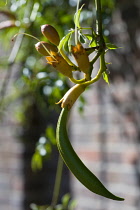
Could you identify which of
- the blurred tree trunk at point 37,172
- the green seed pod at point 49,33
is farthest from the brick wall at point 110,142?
the green seed pod at point 49,33

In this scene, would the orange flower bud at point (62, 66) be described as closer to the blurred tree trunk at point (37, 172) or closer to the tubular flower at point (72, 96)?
the tubular flower at point (72, 96)

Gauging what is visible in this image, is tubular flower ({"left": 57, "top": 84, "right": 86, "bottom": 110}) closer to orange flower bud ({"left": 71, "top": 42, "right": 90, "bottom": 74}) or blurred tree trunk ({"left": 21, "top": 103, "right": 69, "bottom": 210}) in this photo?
orange flower bud ({"left": 71, "top": 42, "right": 90, "bottom": 74})

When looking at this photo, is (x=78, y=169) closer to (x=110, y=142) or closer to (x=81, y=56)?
(x=81, y=56)

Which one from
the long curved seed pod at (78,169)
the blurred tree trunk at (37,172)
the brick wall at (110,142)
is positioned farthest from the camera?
the blurred tree trunk at (37,172)

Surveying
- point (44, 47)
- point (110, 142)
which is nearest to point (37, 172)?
point (110, 142)

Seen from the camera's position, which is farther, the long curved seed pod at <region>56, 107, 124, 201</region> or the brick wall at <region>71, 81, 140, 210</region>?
the brick wall at <region>71, 81, 140, 210</region>

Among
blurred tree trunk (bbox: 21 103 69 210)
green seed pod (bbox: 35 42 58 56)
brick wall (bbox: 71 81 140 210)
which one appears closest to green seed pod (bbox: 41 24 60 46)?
green seed pod (bbox: 35 42 58 56)

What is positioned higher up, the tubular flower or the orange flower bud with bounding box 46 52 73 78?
the orange flower bud with bounding box 46 52 73 78
